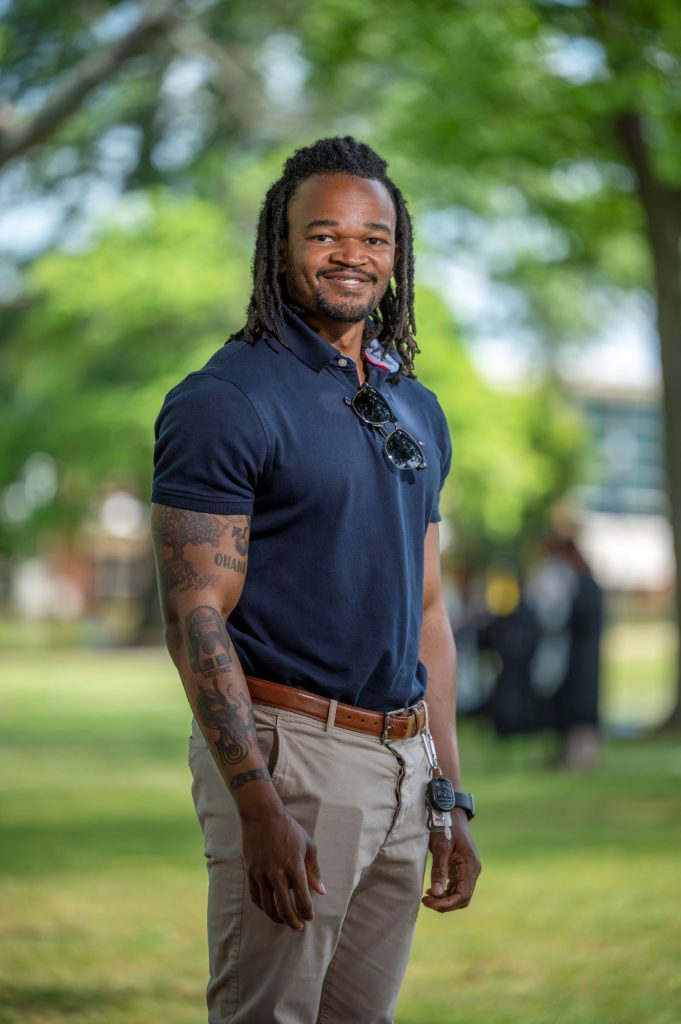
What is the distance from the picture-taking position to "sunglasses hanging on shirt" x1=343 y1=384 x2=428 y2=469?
3191 millimetres

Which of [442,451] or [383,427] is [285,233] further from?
[442,451]

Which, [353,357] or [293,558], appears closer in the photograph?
[293,558]

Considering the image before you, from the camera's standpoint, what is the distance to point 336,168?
10.8 feet

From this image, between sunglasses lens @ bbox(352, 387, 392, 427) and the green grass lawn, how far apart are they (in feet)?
10.1

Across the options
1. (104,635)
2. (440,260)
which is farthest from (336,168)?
(104,635)

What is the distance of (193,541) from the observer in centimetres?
300

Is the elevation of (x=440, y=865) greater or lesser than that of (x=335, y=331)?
lesser

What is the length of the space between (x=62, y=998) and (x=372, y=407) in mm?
3438

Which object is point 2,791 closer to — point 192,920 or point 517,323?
point 192,920

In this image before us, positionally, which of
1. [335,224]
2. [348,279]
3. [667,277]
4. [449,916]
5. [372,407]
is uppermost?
[667,277]

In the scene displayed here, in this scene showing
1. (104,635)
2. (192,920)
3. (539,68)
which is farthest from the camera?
(104,635)

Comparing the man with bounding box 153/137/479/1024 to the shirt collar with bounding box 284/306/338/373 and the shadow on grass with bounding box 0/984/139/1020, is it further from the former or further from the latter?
the shadow on grass with bounding box 0/984/139/1020

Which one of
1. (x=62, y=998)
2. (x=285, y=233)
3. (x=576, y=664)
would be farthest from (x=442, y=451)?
(x=576, y=664)

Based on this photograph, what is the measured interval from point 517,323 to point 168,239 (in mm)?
9837
